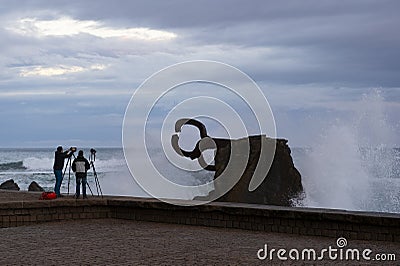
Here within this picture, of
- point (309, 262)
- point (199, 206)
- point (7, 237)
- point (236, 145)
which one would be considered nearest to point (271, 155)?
point (236, 145)

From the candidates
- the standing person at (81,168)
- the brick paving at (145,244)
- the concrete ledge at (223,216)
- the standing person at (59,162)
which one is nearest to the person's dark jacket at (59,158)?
the standing person at (59,162)

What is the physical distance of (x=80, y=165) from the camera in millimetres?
15688

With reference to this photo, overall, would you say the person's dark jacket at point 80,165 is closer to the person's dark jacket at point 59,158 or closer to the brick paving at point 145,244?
the person's dark jacket at point 59,158

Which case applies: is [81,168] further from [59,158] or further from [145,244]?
[145,244]

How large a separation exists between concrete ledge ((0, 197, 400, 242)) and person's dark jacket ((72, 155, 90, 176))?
87cm

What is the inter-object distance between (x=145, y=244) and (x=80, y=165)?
4.90m

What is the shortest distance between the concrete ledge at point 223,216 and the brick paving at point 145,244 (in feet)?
0.82

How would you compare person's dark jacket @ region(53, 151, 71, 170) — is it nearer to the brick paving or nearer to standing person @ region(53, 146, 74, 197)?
standing person @ region(53, 146, 74, 197)

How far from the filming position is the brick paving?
9.73 meters

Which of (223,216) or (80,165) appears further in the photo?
(80,165)

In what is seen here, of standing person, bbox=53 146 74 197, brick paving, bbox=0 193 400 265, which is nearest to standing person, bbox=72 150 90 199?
standing person, bbox=53 146 74 197

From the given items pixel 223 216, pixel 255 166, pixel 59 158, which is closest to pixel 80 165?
pixel 59 158

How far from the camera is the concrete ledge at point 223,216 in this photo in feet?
37.8

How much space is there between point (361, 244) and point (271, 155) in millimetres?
9783
